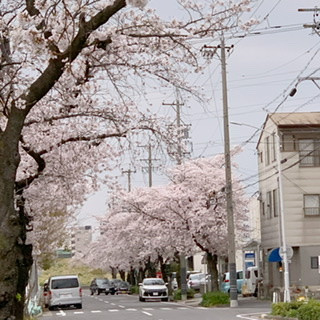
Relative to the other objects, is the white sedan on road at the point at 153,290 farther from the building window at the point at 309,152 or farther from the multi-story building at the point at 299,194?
the building window at the point at 309,152

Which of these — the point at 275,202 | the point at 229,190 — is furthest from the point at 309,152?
the point at 229,190

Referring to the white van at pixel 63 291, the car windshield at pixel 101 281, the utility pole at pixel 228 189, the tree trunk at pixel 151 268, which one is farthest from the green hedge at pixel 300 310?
the car windshield at pixel 101 281

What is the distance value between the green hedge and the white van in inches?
682

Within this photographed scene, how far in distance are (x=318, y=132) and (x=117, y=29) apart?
120 feet

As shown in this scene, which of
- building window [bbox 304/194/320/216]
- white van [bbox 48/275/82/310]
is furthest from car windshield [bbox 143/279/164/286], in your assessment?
building window [bbox 304/194/320/216]

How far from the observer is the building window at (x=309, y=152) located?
4684cm

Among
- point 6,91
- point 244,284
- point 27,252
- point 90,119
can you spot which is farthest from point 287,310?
point 244,284

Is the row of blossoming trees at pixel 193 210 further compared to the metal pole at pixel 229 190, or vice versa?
the row of blossoming trees at pixel 193 210

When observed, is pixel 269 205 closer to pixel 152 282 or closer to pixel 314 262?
pixel 314 262

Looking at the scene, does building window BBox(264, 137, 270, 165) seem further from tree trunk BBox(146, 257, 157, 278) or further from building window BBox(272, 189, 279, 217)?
tree trunk BBox(146, 257, 157, 278)

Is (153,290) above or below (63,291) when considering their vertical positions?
above

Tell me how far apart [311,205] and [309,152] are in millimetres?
2933

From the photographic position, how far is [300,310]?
26172mm

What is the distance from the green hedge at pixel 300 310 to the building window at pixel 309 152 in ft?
59.6
